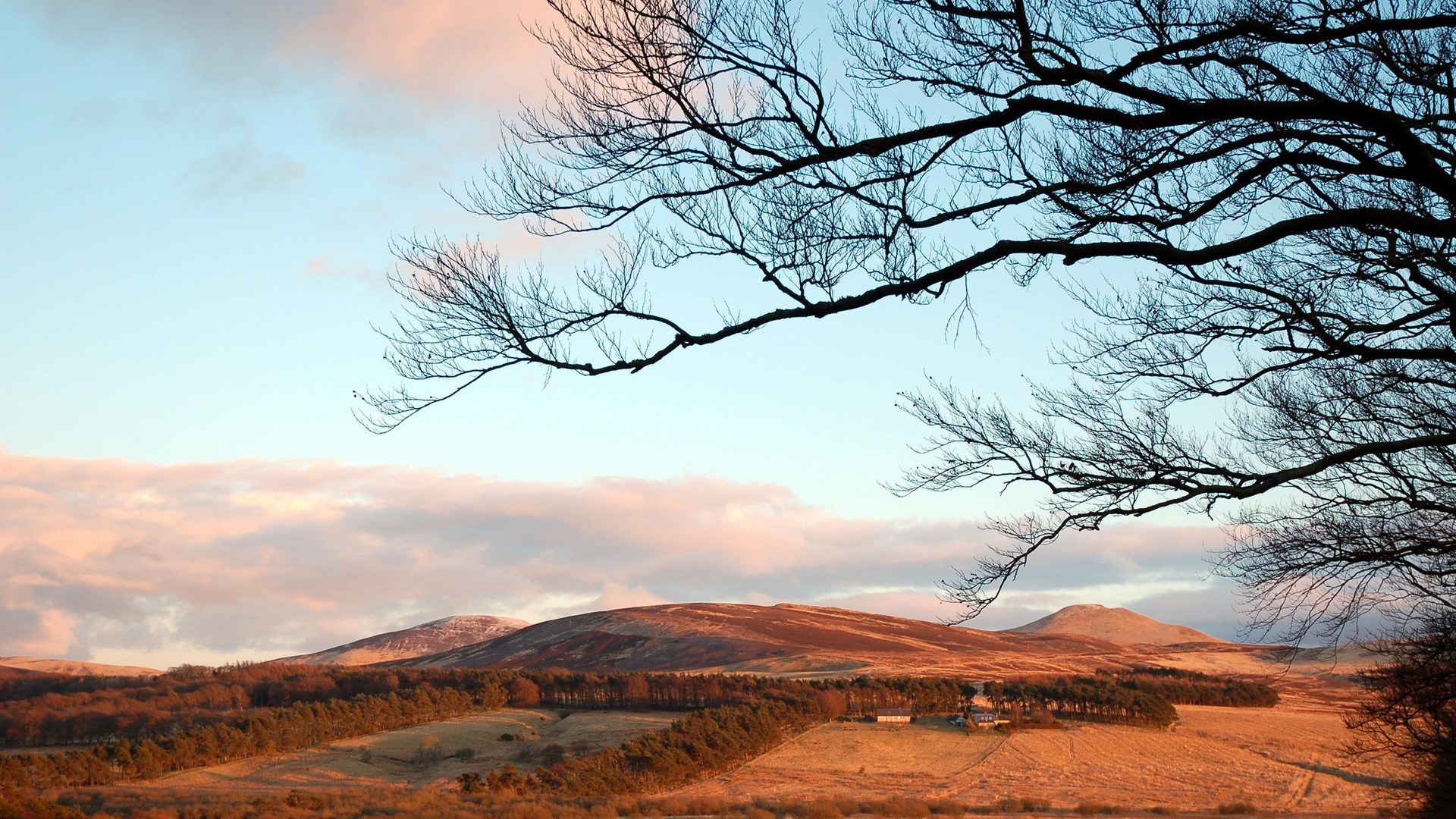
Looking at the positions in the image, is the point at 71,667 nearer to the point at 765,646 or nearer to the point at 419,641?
the point at 419,641

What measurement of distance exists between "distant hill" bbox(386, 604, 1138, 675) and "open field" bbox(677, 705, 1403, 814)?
123 ft

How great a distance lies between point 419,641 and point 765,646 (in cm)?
6955

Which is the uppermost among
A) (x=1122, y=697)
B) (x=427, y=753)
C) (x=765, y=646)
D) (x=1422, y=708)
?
(x=765, y=646)

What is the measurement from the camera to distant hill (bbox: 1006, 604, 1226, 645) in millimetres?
156250

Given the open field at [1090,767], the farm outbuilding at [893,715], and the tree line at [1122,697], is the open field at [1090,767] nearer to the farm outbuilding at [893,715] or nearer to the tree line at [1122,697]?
the farm outbuilding at [893,715]

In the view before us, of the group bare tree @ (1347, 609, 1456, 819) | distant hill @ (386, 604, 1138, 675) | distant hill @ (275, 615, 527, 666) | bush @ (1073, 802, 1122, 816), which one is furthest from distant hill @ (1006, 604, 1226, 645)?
bare tree @ (1347, 609, 1456, 819)

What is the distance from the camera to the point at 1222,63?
5664 millimetres

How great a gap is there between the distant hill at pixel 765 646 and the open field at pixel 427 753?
3506 centimetres

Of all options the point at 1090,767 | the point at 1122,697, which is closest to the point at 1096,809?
the point at 1090,767

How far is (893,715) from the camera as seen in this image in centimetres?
5606

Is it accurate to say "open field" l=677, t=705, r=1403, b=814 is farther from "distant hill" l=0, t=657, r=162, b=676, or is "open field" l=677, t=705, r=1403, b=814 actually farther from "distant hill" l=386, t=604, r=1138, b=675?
"distant hill" l=0, t=657, r=162, b=676

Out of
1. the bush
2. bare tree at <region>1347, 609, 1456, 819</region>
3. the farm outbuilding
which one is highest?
bare tree at <region>1347, 609, 1456, 819</region>

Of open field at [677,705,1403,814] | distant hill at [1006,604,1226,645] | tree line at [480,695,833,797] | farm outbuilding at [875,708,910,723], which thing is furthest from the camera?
distant hill at [1006,604,1226,645]

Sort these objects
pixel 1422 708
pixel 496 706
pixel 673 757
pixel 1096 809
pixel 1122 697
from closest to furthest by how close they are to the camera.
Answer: pixel 1422 708 < pixel 1096 809 < pixel 673 757 < pixel 1122 697 < pixel 496 706
